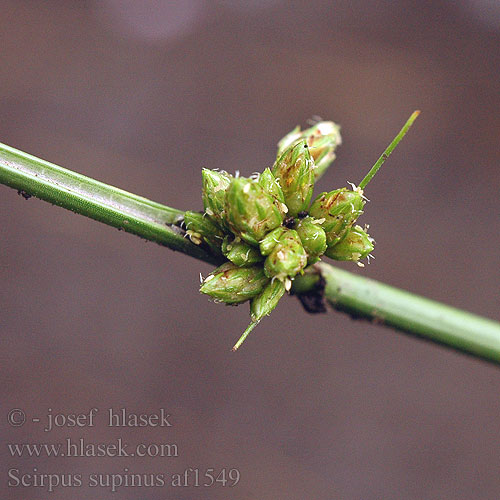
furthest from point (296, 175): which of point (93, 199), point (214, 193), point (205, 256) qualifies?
point (93, 199)

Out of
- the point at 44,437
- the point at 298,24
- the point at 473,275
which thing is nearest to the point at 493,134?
the point at 473,275

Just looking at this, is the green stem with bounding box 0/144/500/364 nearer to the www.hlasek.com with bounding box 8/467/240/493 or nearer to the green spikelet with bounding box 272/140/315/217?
the green spikelet with bounding box 272/140/315/217

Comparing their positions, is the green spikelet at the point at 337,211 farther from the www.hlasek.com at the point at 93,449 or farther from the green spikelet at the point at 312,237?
the www.hlasek.com at the point at 93,449

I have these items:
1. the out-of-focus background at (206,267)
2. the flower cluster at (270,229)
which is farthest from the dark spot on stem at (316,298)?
the out-of-focus background at (206,267)

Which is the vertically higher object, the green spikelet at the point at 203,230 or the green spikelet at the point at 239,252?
the green spikelet at the point at 203,230

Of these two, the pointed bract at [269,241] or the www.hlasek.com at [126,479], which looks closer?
the pointed bract at [269,241]

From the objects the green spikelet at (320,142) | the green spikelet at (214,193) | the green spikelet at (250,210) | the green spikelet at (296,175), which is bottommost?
the green spikelet at (250,210)

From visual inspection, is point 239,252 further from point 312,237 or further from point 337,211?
point 337,211

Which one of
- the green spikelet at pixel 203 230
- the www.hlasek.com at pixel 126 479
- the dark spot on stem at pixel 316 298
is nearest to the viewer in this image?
the green spikelet at pixel 203 230

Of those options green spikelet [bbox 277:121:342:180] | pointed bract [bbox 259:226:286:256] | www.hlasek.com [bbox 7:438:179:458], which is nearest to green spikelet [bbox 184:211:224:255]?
pointed bract [bbox 259:226:286:256]
